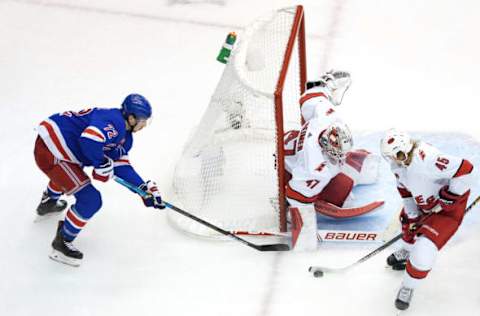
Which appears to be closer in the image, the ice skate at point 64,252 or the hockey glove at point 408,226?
the hockey glove at point 408,226

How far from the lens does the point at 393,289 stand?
3818 mm

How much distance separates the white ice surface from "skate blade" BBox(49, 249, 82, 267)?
41 mm

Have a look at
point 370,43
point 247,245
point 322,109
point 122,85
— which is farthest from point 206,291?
point 370,43

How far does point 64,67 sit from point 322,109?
6.16 ft

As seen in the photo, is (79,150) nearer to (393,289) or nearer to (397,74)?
(393,289)

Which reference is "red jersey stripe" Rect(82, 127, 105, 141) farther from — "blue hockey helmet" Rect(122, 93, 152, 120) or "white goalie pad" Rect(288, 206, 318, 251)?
"white goalie pad" Rect(288, 206, 318, 251)

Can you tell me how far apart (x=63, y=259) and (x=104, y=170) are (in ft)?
1.61

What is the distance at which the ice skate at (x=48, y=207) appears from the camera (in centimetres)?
420

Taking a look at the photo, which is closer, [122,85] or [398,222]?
[398,222]

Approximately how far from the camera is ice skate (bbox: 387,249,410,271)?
3.87 m

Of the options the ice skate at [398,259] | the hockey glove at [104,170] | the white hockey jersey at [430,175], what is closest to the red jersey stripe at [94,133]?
the hockey glove at [104,170]

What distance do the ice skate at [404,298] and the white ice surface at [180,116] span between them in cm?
7

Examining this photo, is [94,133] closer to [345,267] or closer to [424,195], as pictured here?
[345,267]

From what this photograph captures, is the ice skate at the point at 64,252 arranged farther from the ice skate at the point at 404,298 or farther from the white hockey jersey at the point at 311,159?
the ice skate at the point at 404,298
